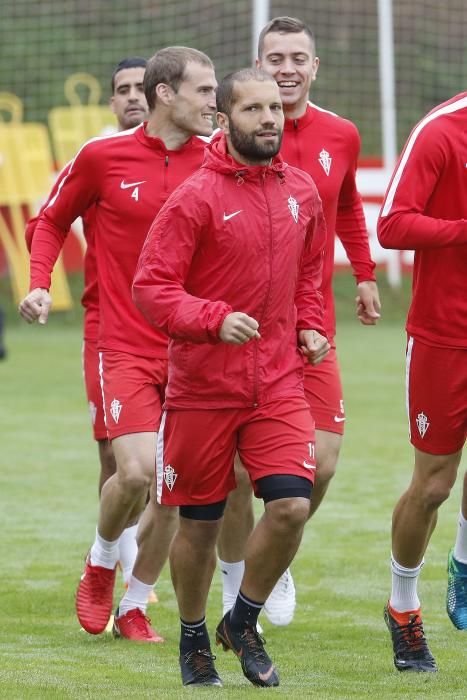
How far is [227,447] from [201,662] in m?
0.73

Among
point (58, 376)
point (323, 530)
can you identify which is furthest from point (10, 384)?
point (323, 530)

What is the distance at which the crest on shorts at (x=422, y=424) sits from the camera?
5453 millimetres

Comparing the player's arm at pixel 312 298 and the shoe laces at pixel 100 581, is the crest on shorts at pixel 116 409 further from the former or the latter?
the player's arm at pixel 312 298

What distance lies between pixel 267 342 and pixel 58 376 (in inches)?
470

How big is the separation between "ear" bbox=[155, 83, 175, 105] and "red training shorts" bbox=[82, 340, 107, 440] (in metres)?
1.15

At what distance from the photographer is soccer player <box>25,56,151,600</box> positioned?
6488 millimetres

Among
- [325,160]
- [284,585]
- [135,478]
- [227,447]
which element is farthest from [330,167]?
[227,447]

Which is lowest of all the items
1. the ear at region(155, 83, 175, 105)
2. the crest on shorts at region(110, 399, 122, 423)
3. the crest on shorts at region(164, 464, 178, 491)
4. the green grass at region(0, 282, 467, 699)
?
the green grass at region(0, 282, 467, 699)

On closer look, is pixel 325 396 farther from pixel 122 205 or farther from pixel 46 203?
pixel 46 203

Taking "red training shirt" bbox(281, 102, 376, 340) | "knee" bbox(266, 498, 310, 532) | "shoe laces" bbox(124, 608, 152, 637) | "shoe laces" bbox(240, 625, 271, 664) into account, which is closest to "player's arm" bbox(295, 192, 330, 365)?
"knee" bbox(266, 498, 310, 532)

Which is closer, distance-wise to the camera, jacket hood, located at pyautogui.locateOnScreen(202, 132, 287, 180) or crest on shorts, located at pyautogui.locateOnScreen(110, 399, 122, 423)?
jacket hood, located at pyautogui.locateOnScreen(202, 132, 287, 180)

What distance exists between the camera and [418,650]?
17.6 feet

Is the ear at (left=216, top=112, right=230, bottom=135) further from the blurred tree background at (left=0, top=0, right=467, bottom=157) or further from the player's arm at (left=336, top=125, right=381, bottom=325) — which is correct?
the blurred tree background at (left=0, top=0, right=467, bottom=157)

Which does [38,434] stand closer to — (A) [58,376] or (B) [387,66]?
(A) [58,376]
